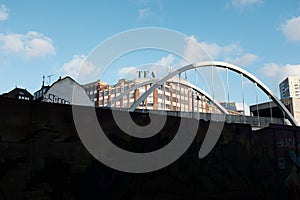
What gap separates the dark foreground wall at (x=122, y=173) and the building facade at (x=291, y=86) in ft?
426

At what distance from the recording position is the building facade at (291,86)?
131 m

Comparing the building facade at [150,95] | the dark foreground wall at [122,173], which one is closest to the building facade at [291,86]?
the building facade at [150,95]

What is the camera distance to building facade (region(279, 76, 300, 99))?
13100 centimetres

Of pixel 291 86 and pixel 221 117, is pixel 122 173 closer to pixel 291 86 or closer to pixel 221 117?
pixel 221 117

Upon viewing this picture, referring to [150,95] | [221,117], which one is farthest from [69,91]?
[150,95]

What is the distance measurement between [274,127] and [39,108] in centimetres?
1019

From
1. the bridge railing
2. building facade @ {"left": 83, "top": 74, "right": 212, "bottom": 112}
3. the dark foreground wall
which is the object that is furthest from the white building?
building facade @ {"left": 83, "top": 74, "right": 212, "bottom": 112}

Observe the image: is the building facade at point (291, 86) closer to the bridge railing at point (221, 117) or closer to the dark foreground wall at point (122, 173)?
the bridge railing at point (221, 117)

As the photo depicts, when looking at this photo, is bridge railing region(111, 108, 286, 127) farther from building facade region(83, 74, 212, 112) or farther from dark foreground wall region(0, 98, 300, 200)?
building facade region(83, 74, 212, 112)

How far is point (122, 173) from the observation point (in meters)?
7.92

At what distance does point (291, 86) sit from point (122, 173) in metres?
A: 146

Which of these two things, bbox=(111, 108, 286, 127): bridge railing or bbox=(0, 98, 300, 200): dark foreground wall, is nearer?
bbox=(0, 98, 300, 200): dark foreground wall

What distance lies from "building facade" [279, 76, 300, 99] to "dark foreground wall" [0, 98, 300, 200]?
130 meters

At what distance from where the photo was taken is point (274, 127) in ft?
41.0
